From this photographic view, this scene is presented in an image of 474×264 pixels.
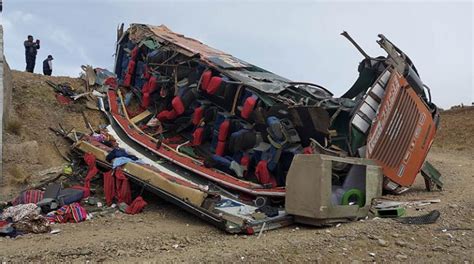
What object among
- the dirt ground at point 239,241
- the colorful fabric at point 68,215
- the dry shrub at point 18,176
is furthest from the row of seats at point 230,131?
the dry shrub at point 18,176

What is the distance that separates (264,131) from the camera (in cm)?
725

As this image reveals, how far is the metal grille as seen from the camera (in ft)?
22.1

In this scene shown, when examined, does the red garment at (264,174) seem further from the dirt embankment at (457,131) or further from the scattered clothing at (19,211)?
the dirt embankment at (457,131)

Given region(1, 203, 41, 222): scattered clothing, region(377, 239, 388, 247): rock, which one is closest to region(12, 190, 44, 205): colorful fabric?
region(1, 203, 41, 222): scattered clothing

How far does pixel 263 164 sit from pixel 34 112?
5.15m

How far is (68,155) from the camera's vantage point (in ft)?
28.3

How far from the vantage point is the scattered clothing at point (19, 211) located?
18.5 feet

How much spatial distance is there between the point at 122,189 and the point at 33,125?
3453 millimetres

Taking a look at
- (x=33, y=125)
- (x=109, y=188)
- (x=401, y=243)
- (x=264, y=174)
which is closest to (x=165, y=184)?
(x=109, y=188)

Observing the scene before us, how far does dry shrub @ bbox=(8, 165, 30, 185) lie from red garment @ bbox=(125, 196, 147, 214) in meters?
2.03

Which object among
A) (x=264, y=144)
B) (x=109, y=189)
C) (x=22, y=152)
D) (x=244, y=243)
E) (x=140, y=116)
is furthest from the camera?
(x=140, y=116)

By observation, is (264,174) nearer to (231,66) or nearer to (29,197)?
(231,66)

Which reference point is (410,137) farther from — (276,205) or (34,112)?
(34,112)

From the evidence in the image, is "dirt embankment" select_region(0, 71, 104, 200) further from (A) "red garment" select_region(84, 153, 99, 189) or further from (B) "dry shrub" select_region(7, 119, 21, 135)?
(A) "red garment" select_region(84, 153, 99, 189)
